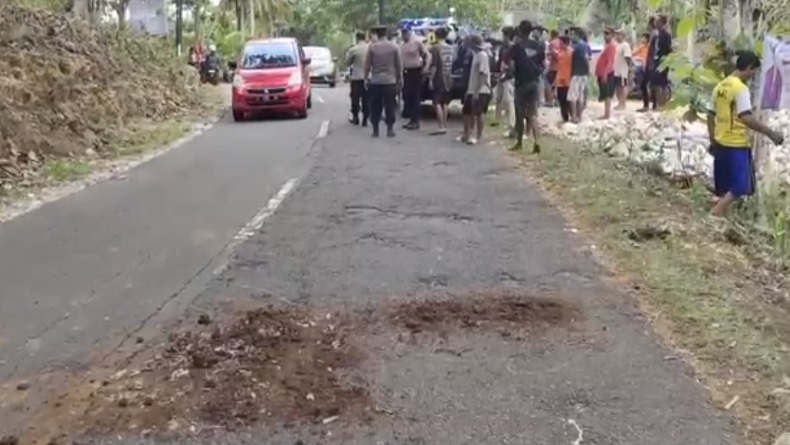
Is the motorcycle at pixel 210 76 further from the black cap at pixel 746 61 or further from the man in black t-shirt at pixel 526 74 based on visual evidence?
the black cap at pixel 746 61

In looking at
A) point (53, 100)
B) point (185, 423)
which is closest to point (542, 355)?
point (185, 423)

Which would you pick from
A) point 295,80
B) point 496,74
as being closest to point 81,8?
point 295,80

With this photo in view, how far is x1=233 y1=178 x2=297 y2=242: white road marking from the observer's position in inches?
372

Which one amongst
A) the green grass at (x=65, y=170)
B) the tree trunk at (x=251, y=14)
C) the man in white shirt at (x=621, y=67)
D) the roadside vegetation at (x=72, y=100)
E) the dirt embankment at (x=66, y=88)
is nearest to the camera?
the green grass at (x=65, y=170)

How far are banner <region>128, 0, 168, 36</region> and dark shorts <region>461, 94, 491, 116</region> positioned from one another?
19.1 m

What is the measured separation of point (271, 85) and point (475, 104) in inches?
267

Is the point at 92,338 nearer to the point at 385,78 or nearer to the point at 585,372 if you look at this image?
the point at 585,372

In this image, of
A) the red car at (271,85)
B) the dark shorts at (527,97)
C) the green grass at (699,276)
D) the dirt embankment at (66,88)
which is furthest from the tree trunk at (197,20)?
the green grass at (699,276)

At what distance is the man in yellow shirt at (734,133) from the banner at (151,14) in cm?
2556

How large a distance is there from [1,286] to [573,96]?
43.4ft

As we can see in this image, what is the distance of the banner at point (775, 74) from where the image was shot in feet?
31.3

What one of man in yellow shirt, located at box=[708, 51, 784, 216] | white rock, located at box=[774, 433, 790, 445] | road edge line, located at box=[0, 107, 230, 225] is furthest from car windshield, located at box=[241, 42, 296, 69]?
white rock, located at box=[774, 433, 790, 445]

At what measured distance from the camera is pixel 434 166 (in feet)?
44.9

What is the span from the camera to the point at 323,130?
1877cm
